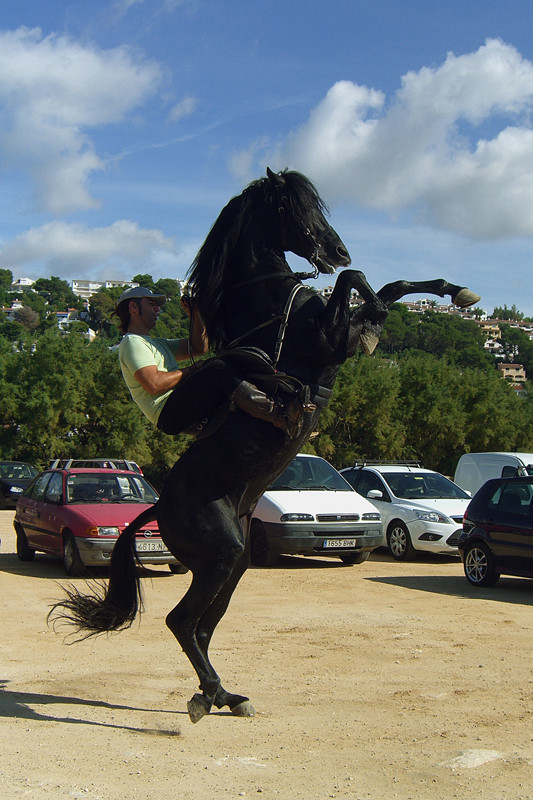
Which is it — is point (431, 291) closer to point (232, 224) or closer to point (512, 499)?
point (232, 224)

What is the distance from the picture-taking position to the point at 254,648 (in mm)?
8258

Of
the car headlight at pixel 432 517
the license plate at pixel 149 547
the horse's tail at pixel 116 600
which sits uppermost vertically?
the horse's tail at pixel 116 600

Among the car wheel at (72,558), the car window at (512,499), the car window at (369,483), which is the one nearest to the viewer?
the car window at (512,499)

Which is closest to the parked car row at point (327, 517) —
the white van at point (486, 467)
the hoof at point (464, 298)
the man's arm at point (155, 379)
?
the white van at point (486, 467)

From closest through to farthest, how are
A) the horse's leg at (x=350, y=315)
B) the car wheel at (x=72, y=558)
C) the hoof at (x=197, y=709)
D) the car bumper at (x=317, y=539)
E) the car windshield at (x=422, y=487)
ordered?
the horse's leg at (x=350, y=315) < the hoof at (x=197, y=709) < the car wheel at (x=72, y=558) < the car bumper at (x=317, y=539) < the car windshield at (x=422, y=487)

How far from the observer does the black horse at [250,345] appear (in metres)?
5.04

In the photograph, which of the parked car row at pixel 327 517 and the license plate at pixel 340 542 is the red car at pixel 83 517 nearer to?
the parked car row at pixel 327 517

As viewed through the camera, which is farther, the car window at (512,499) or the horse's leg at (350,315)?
the car window at (512,499)

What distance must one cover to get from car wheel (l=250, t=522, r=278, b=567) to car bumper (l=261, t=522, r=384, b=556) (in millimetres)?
113

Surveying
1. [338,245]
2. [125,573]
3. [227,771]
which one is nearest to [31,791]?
[227,771]

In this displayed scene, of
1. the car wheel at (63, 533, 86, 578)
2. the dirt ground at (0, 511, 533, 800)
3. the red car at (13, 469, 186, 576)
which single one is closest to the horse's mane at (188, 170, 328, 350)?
the dirt ground at (0, 511, 533, 800)

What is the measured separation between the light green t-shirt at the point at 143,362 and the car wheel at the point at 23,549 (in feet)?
35.3

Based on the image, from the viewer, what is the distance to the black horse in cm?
504

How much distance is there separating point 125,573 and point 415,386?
147ft
